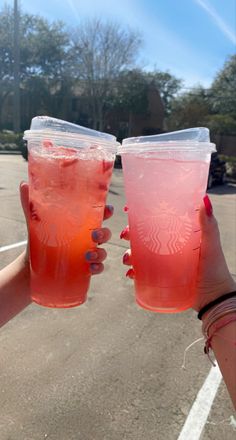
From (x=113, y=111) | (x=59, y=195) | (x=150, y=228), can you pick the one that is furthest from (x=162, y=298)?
(x=113, y=111)

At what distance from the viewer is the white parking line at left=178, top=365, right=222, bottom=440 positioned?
2477 millimetres

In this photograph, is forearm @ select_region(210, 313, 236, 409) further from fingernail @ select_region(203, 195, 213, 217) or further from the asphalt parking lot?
the asphalt parking lot

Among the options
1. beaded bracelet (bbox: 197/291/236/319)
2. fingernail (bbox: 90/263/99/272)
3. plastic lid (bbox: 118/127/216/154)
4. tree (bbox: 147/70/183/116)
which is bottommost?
beaded bracelet (bbox: 197/291/236/319)

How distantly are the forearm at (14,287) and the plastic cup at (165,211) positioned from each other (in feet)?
1.78

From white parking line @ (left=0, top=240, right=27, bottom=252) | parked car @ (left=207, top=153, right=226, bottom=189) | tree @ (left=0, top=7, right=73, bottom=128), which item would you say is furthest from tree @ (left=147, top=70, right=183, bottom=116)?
white parking line @ (left=0, top=240, right=27, bottom=252)

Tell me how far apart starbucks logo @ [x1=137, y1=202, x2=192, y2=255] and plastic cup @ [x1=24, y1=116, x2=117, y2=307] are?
18cm

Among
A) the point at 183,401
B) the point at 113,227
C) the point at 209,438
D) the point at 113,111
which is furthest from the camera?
the point at 113,111

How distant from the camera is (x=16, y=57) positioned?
3031 cm

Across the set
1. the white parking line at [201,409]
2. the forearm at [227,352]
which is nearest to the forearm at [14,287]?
the forearm at [227,352]

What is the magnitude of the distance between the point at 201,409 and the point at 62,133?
2194mm

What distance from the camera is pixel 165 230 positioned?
51.1 inches

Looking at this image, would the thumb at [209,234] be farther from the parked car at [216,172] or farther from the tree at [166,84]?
the tree at [166,84]

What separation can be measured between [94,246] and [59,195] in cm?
22

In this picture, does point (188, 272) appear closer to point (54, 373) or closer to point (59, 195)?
point (59, 195)
